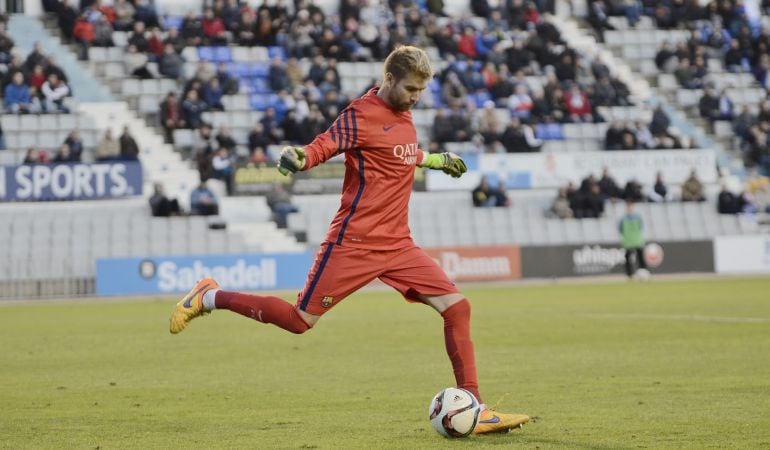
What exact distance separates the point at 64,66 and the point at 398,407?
2612 cm

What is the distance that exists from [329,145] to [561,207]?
26048mm

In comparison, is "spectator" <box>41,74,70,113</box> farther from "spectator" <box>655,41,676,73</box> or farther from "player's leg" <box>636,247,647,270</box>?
"spectator" <box>655,41,676,73</box>

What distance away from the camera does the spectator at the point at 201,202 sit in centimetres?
3028

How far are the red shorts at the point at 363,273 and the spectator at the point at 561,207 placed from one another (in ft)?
83.5

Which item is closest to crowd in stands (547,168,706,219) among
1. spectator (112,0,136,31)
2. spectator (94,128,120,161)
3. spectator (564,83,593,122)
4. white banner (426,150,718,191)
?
white banner (426,150,718,191)

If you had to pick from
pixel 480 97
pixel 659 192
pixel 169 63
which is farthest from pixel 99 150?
pixel 659 192

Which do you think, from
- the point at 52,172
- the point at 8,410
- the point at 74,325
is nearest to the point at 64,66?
Result: the point at 52,172

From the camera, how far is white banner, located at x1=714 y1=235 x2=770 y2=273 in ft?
110

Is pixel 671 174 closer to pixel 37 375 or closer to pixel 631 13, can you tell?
pixel 631 13

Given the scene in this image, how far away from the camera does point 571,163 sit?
1375 inches

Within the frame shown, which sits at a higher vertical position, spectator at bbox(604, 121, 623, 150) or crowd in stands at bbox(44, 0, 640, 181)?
crowd in stands at bbox(44, 0, 640, 181)

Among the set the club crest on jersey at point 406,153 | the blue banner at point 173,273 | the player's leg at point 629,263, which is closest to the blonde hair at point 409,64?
the club crest on jersey at point 406,153

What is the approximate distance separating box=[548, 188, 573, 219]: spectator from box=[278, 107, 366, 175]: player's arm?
25.8 m

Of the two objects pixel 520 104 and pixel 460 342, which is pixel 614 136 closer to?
pixel 520 104
